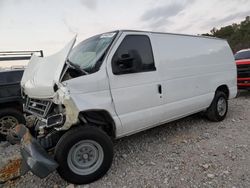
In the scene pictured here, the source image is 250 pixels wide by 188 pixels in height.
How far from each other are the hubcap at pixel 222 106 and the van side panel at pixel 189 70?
0.41 metres

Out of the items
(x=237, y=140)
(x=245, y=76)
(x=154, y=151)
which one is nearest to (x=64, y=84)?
(x=154, y=151)

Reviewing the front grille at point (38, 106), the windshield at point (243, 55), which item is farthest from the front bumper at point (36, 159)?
the windshield at point (243, 55)

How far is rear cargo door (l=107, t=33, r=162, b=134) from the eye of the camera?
135 inches

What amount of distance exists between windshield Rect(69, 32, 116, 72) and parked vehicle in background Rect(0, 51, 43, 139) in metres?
2.02

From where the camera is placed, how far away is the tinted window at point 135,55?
345cm

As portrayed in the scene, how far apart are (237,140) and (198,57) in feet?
6.24

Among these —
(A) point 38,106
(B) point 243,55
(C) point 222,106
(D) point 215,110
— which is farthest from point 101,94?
(B) point 243,55

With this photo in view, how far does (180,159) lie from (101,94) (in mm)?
1742

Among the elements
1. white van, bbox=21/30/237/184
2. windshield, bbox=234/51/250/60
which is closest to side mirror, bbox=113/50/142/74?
white van, bbox=21/30/237/184

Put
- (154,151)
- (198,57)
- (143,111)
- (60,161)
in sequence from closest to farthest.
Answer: (60,161) → (143,111) → (154,151) → (198,57)

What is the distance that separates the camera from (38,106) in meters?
3.61

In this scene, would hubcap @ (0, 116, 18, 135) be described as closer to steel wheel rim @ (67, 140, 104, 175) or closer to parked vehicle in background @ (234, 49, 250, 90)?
steel wheel rim @ (67, 140, 104, 175)

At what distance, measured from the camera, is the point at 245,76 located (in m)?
8.19

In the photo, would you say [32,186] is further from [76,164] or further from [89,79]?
[89,79]
